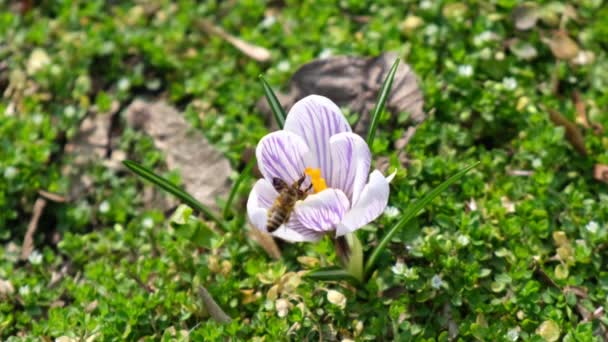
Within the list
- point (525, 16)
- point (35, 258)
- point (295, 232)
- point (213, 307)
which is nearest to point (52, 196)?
point (35, 258)

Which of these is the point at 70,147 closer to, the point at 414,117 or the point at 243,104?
the point at 243,104

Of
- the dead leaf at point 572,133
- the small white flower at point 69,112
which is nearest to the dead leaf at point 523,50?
the dead leaf at point 572,133

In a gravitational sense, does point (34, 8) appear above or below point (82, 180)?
above

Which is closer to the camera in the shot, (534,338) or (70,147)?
(534,338)

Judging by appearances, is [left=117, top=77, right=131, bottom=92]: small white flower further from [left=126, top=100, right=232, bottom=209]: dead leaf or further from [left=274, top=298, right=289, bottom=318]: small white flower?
[left=274, top=298, right=289, bottom=318]: small white flower

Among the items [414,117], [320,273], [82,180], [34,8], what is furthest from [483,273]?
[34,8]

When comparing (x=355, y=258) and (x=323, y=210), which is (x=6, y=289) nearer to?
(x=355, y=258)
